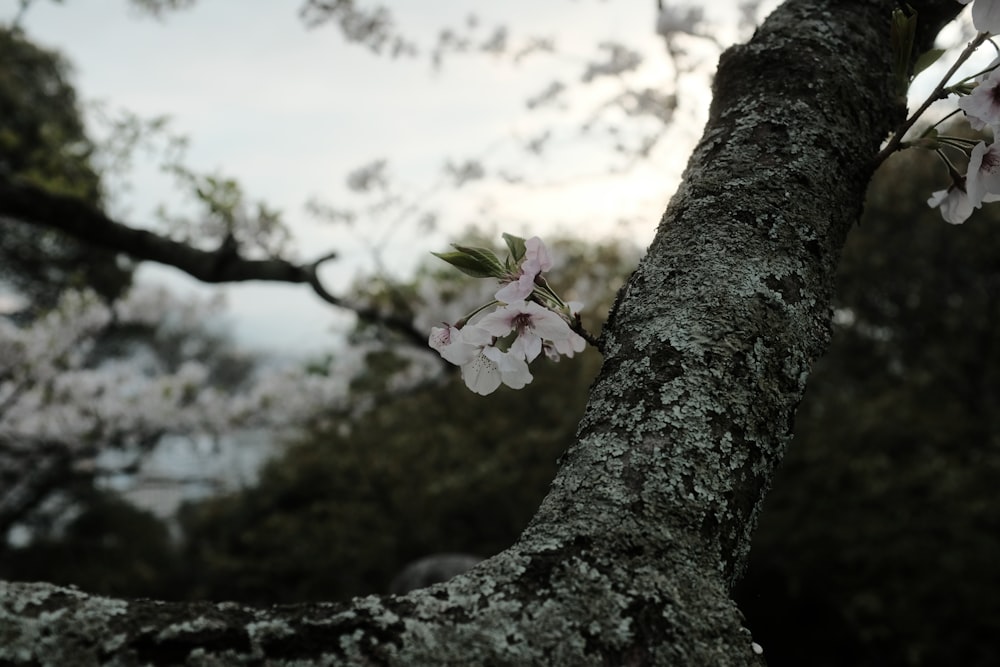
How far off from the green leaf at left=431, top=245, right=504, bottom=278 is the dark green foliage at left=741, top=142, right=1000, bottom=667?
12.2 feet

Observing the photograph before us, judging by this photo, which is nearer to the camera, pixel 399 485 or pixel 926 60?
pixel 926 60

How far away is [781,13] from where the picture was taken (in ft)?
2.80

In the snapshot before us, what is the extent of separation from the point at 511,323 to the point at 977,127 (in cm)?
46

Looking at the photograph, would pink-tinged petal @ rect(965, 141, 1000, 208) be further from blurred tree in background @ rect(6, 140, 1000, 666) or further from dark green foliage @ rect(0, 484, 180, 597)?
dark green foliage @ rect(0, 484, 180, 597)

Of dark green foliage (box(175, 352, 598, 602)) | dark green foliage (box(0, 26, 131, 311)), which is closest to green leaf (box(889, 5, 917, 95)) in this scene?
dark green foliage (box(175, 352, 598, 602))

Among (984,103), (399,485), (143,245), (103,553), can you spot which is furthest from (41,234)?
(984,103)

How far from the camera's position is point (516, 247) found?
29.5 inches

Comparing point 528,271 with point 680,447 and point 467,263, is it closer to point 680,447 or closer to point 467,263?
point 467,263

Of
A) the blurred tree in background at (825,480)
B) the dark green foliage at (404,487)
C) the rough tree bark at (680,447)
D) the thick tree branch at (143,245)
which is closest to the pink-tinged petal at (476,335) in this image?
the rough tree bark at (680,447)

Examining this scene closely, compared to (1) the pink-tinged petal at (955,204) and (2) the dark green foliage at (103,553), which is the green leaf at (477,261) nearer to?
(1) the pink-tinged petal at (955,204)

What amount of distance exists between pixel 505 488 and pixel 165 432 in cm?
260

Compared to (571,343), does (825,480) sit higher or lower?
higher

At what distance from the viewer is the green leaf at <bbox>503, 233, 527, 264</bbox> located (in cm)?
73

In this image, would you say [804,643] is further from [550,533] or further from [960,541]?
[550,533]
